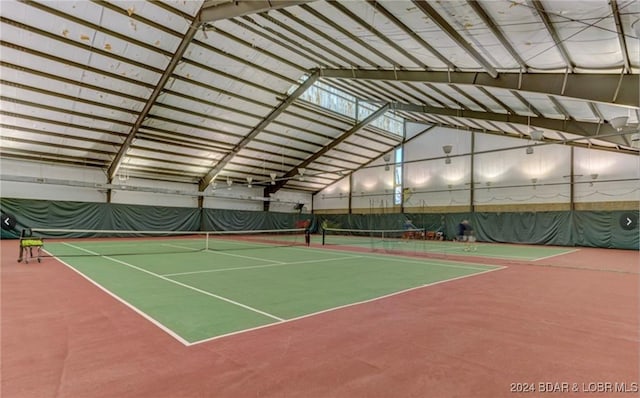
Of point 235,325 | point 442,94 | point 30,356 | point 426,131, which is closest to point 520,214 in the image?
point 426,131

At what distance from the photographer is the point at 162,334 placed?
379 centimetres

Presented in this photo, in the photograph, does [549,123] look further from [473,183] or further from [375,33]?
[375,33]

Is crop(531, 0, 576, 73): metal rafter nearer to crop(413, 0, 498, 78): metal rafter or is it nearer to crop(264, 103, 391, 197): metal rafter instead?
crop(413, 0, 498, 78): metal rafter

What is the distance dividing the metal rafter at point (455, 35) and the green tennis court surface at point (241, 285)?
6036 mm

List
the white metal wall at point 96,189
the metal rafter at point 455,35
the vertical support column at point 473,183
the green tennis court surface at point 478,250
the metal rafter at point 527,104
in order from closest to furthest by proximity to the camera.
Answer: the metal rafter at point 455,35, the metal rafter at point 527,104, the green tennis court surface at point 478,250, the white metal wall at point 96,189, the vertical support column at point 473,183

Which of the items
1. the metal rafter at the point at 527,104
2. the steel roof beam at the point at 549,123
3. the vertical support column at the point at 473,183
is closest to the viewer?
the metal rafter at the point at 527,104

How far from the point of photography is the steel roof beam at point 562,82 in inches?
332

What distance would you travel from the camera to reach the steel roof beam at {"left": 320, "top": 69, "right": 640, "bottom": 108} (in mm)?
8423

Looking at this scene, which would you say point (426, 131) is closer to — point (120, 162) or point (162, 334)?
point (120, 162)

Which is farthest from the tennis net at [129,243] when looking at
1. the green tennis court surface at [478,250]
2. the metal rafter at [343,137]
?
the metal rafter at [343,137]

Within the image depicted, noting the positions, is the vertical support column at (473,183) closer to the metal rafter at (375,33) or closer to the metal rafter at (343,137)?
the metal rafter at (343,137)

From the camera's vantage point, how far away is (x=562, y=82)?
9438 mm

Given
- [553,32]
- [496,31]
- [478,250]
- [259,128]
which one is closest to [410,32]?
[496,31]

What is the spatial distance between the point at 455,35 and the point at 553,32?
7.04 feet
